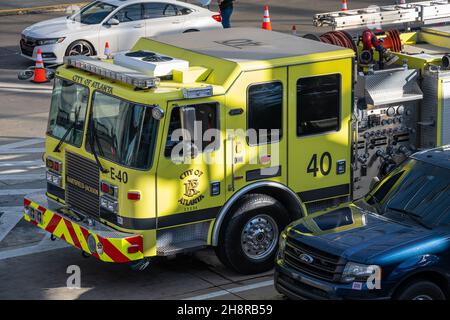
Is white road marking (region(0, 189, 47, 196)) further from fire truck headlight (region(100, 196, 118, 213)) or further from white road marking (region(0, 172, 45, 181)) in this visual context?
fire truck headlight (region(100, 196, 118, 213))

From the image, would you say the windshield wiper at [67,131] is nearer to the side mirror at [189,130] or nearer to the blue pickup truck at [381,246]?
the side mirror at [189,130]

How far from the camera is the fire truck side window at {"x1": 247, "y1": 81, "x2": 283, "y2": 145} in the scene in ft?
37.8

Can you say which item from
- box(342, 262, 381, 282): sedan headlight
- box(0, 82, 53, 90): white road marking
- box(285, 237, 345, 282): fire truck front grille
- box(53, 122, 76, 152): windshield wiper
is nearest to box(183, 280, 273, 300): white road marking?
box(285, 237, 345, 282): fire truck front grille

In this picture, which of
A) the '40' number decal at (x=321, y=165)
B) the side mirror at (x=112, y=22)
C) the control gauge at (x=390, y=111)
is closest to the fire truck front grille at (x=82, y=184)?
the '40' number decal at (x=321, y=165)

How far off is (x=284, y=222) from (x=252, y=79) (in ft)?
5.64

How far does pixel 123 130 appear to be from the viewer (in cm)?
1113

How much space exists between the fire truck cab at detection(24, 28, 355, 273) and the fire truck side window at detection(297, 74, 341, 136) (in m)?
0.01

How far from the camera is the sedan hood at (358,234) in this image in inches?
386

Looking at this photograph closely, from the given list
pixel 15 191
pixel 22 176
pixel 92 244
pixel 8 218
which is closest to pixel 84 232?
pixel 92 244

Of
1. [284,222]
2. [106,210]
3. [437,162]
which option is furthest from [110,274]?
[437,162]

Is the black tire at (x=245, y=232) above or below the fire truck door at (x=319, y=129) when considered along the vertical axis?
below

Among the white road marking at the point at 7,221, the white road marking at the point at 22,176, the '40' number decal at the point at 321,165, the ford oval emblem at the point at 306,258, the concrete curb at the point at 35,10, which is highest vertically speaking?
the '40' number decal at the point at 321,165

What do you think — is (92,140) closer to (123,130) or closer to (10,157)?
(123,130)

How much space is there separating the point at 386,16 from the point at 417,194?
5.38m
